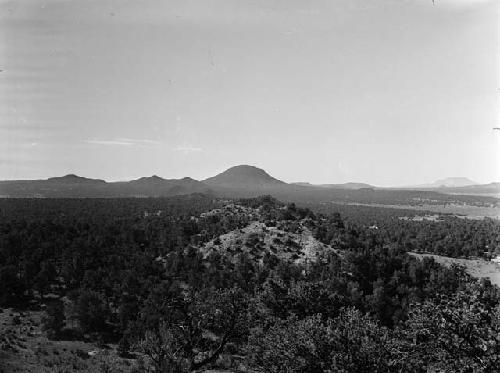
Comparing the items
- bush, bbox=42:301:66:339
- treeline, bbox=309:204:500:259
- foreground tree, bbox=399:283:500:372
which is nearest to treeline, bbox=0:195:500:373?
foreground tree, bbox=399:283:500:372

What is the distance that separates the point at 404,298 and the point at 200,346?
162 ft

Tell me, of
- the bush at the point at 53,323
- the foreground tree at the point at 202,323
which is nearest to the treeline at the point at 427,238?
the foreground tree at the point at 202,323

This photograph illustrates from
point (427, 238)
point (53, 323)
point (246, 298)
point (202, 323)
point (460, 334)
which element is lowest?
point (53, 323)

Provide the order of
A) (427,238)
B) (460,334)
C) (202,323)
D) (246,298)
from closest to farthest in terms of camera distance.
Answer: (460,334), (202,323), (246,298), (427,238)

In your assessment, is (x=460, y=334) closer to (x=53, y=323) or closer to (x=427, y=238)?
(x=53, y=323)

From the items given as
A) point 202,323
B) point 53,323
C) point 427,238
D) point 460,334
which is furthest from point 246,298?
point 427,238

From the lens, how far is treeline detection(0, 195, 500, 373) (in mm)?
24047

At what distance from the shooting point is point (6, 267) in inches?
3007

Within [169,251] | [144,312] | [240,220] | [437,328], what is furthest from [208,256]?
[437,328]

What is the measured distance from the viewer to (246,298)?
44625mm

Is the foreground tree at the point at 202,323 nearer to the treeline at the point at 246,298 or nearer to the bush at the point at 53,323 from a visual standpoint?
the treeline at the point at 246,298

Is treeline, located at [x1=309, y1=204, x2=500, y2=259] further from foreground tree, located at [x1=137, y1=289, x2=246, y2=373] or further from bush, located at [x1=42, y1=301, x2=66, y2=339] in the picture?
bush, located at [x1=42, y1=301, x2=66, y2=339]

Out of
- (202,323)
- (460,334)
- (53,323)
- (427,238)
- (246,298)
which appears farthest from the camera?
(427,238)

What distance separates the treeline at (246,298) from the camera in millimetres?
24047
